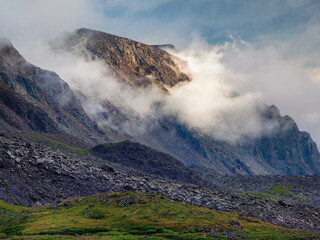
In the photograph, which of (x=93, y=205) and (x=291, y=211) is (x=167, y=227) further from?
(x=291, y=211)

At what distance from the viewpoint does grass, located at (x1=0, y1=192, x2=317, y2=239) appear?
5956 cm

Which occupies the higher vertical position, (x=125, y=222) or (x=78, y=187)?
(x=78, y=187)

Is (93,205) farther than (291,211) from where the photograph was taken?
No

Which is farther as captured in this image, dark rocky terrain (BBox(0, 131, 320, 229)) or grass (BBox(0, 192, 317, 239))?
dark rocky terrain (BBox(0, 131, 320, 229))

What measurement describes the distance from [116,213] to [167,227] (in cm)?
1395

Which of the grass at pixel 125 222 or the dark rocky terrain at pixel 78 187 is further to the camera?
the dark rocky terrain at pixel 78 187

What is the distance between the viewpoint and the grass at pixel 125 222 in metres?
59.6

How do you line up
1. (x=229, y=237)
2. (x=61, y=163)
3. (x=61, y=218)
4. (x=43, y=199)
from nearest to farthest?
(x=229, y=237), (x=61, y=218), (x=43, y=199), (x=61, y=163)

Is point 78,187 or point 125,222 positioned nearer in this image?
point 125,222

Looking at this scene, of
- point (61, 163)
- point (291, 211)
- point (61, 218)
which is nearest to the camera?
point (61, 218)

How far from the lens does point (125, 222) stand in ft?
217

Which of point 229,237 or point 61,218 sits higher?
point 229,237

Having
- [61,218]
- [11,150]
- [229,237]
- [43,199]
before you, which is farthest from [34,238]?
[11,150]

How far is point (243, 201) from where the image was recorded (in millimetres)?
117938
